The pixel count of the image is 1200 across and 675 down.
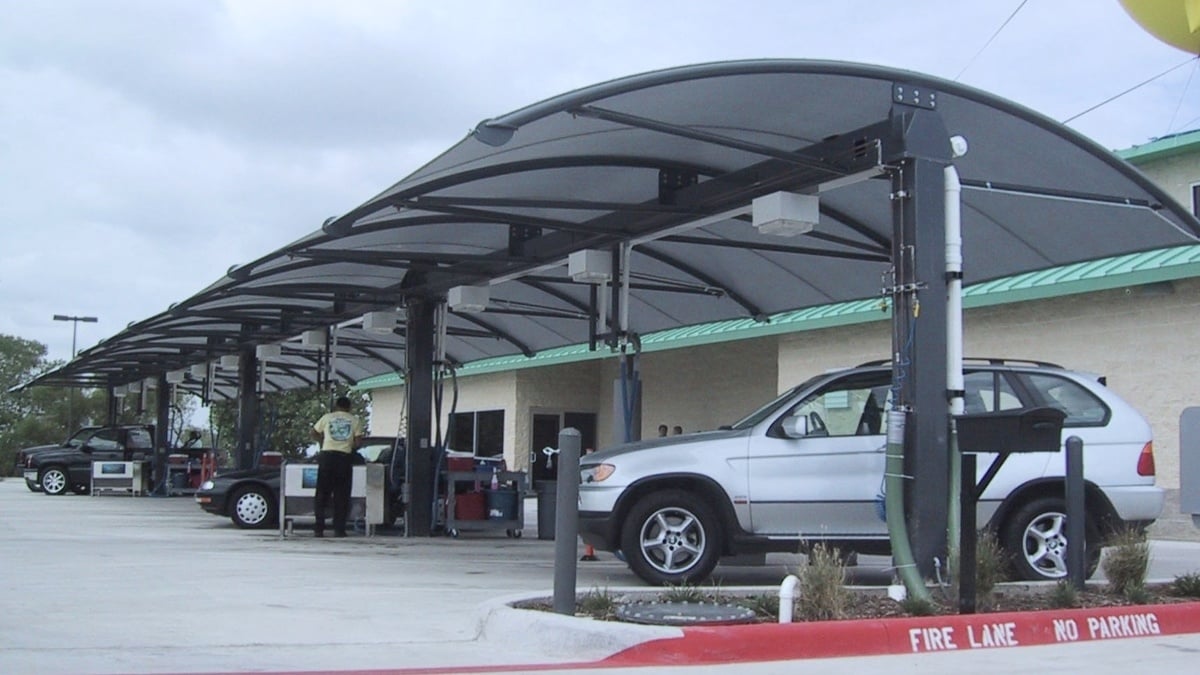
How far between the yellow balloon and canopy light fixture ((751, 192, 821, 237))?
6.14 meters

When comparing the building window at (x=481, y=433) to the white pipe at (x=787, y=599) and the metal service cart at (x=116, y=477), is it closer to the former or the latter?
the metal service cart at (x=116, y=477)

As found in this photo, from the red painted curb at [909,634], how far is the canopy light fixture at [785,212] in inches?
177

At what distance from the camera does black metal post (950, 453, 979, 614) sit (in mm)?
8227

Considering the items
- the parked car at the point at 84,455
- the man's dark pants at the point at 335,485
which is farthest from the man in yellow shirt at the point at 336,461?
the parked car at the point at 84,455

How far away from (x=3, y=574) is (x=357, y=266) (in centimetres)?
698

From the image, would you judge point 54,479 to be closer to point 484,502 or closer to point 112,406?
point 112,406

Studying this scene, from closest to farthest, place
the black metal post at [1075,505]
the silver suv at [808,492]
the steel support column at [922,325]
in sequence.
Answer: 1. the steel support column at [922,325]
2. the black metal post at [1075,505]
3. the silver suv at [808,492]

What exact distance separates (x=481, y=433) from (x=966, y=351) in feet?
56.9

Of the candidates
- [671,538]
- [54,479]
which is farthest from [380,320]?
[54,479]

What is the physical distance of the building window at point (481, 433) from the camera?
33031 mm

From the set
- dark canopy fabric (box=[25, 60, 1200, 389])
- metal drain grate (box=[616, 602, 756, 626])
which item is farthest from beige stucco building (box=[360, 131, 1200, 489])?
metal drain grate (box=[616, 602, 756, 626])

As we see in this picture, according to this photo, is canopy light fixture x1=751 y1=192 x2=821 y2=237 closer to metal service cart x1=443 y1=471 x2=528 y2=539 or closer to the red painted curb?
the red painted curb

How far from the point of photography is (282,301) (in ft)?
69.8

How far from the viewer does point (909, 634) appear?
784cm
